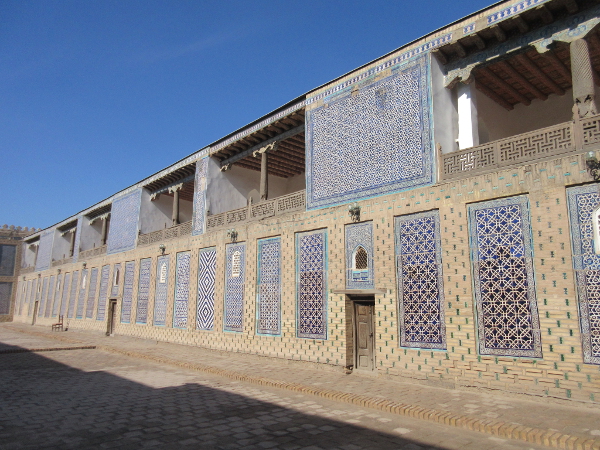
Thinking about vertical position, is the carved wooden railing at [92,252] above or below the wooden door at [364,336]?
above

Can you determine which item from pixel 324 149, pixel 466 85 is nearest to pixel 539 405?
pixel 466 85

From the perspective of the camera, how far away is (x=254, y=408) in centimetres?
654

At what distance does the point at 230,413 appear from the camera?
6215mm

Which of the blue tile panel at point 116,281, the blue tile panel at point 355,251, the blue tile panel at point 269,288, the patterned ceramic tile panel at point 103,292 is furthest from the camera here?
the patterned ceramic tile panel at point 103,292

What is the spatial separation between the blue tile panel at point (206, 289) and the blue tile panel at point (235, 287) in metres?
0.79

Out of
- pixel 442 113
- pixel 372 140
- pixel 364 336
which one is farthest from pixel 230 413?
pixel 442 113

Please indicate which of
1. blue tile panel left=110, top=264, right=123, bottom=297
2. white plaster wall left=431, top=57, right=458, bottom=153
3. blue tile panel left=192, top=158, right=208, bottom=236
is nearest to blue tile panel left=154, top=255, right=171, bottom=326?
blue tile panel left=192, top=158, right=208, bottom=236

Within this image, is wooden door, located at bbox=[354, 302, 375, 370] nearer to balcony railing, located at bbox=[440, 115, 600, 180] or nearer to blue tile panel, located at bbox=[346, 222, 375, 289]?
blue tile panel, located at bbox=[346, 222, 375, 289]

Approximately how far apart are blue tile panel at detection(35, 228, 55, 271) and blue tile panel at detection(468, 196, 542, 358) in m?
29.0

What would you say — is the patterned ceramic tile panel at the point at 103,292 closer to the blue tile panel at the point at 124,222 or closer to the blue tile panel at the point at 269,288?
the blue tile panel at the point at 124,222

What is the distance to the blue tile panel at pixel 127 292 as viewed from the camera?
1877cm

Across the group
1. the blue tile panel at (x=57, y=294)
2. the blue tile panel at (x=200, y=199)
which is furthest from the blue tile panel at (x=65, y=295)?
the blue tile panel at (x=200, y=199)

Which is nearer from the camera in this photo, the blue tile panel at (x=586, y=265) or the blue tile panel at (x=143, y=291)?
the blue tile panel at (x=586, y=265)

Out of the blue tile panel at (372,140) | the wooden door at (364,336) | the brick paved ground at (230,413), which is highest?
the blue tile panel at (372,140)
